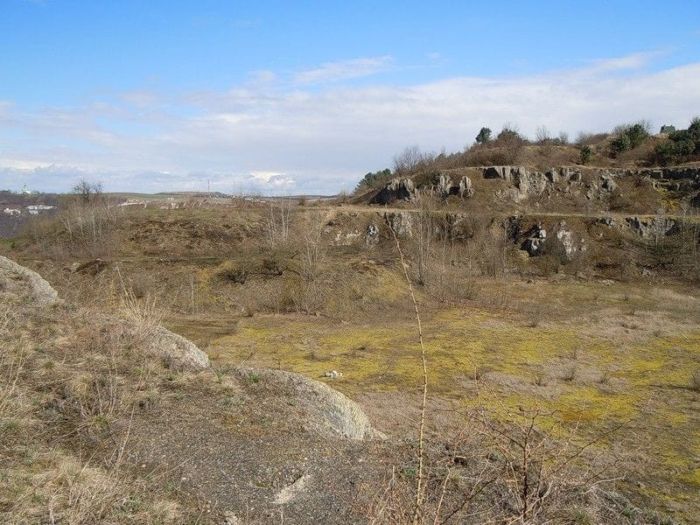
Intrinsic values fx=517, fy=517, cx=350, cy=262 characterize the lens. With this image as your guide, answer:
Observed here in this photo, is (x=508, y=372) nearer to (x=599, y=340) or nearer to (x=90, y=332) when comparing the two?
(x=599, y=340)

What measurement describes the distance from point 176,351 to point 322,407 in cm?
366

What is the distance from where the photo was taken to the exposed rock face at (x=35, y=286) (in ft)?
45.9

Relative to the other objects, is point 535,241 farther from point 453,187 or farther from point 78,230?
point 78,230

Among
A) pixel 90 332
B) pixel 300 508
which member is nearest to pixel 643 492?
pixel 300 508

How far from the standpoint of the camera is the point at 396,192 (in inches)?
2067

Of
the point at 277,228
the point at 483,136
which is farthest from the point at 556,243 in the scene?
the point at 483,136

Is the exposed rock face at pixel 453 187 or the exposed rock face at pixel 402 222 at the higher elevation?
the exposed rock face at pixel 453 187

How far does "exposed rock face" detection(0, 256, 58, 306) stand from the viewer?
13981 millimetres

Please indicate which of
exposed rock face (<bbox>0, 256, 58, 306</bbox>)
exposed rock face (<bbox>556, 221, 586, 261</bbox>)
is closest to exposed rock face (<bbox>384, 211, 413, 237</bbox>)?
exposed rock face (<bbox>556, 221, 586, 261</bbox>)

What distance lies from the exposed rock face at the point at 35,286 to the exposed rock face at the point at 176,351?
12.5 feet

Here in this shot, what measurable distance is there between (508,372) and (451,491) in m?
11.9

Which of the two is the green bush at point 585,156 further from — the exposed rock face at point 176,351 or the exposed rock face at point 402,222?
the exposed rock face at point 176,351

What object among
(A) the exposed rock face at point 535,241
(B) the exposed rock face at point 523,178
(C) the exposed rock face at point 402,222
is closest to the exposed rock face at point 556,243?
(A) the exposed rock face at point 535,241

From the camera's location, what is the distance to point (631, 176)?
4894 centimetres
